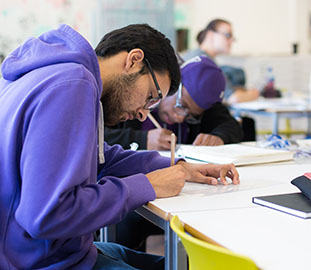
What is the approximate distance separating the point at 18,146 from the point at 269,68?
510cm

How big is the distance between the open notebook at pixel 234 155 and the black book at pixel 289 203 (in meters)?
0.47

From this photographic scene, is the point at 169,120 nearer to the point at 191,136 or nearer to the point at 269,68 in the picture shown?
the point at 191,136

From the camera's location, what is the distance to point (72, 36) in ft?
3.68

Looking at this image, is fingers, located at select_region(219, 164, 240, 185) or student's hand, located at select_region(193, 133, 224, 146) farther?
student's hand, located at select_region(193, 133, 224, 146)

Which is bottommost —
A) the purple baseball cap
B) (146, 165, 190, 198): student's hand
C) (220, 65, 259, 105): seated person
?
(220, 65, 259, 105): seated person

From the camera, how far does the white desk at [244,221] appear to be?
86 cm

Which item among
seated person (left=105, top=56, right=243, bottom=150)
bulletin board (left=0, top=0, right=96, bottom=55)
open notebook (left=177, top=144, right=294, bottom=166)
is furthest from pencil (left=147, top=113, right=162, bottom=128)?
bulletin board (left=0, top=0, right=96, bottom=55)

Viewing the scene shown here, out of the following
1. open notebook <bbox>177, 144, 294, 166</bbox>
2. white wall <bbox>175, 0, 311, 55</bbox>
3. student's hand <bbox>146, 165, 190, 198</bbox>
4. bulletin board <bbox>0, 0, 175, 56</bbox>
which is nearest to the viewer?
student's hand <bbox>146, 165, 190, 198</bbox>

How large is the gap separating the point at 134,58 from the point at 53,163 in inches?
17.3

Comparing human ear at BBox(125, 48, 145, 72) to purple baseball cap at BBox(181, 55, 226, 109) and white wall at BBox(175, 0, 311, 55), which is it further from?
white wall at BBox(175, 0, 311, 55)

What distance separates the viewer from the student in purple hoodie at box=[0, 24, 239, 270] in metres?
0.92

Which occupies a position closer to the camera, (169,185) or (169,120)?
(169,185)

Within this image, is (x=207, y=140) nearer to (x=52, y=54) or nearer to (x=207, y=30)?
(x=52, y=54)

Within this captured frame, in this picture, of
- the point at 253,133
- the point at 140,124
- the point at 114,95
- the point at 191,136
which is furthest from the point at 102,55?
the point at 253,133
